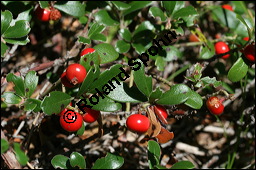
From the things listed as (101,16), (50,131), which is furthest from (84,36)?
(50,131)

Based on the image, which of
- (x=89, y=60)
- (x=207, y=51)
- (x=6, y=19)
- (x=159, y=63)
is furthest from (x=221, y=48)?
(x=6, y=19)

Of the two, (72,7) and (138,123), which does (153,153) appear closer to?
(138,123)

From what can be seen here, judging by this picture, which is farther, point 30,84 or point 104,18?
point 104,18

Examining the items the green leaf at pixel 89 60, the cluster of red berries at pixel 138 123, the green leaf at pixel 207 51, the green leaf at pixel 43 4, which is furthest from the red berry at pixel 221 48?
the green leaf at pixel 43 4

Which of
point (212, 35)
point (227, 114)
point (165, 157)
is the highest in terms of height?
point (212, 35)

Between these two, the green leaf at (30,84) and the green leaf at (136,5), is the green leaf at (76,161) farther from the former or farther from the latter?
the green leaf at (136,5)

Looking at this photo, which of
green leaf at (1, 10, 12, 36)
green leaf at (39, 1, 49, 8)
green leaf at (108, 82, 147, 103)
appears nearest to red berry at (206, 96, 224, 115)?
green leaf at (108, 82, 147, 103)

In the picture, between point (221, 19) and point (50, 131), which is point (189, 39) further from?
point (50, 131)
